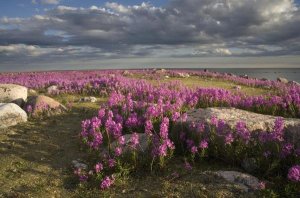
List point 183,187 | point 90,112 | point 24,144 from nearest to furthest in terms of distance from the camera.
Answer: point 183,187 < point 24,144 < point 90,112

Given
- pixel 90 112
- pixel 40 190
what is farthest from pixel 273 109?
pixel 40 190

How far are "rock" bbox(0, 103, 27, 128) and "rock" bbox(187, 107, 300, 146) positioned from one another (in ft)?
17.1

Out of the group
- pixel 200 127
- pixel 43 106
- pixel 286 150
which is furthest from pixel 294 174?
pixel 43 106

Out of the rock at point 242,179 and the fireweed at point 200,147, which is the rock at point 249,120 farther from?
the rock at point 242,179

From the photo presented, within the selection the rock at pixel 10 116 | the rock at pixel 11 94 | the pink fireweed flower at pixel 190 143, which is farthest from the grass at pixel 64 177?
the rock at pixel 11 94

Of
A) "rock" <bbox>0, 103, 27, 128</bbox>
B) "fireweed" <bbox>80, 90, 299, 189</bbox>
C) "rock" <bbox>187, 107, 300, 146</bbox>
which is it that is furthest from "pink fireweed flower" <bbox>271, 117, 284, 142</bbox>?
"rock" <bbox>0, 103, 27, 128</bbox>

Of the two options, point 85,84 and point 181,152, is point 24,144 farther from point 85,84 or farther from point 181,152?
point 85,84

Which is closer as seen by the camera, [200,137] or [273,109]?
[200,137]

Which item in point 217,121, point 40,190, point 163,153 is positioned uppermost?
point 217,121

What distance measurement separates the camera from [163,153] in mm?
6656

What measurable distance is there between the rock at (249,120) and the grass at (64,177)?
3.42 feet

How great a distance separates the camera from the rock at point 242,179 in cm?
600

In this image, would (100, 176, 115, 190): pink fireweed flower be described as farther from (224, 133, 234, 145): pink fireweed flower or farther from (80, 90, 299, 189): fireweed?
(224, 133, 234, 145): pink fireweed flower

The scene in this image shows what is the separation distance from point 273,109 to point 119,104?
189 inches
